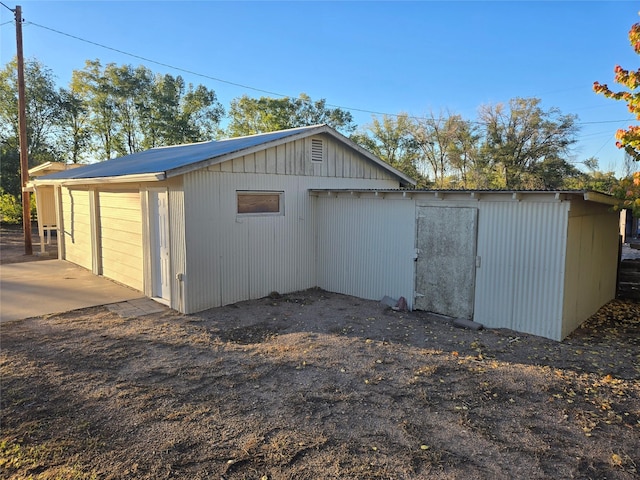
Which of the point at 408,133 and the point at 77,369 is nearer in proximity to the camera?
the point at 77,369

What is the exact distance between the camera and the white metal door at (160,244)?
738 cm

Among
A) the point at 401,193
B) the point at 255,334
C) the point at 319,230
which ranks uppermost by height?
the point at 401,193

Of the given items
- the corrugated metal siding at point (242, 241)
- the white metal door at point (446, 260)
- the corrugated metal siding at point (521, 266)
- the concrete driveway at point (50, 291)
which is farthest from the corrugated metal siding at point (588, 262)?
the concrete driveway at point (50, 291)

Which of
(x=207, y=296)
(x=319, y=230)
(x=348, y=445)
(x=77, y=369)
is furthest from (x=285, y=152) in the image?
(x=348, y=445)

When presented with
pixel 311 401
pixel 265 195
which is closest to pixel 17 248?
pixel 265 195

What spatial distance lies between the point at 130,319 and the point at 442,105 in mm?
32963

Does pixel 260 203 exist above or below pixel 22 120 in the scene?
below

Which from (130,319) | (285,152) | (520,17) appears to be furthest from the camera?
(520,17)

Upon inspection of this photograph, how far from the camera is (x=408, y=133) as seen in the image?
34.3 meters

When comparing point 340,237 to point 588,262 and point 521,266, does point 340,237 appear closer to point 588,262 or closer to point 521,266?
point 521,266

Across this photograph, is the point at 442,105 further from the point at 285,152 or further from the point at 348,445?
the point at 348,445

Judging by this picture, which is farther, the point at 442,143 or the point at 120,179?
the point at 442,143

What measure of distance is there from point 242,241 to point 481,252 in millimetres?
4272

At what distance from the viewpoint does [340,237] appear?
8.69m
